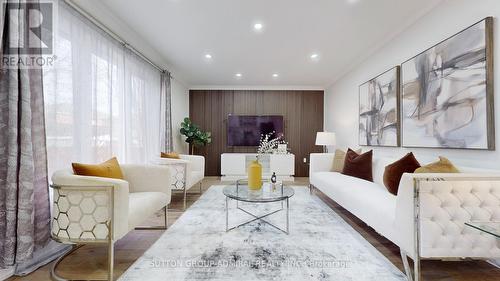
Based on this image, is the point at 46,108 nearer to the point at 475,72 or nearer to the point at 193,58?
the point at 193,58

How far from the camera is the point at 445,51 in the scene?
2236 millimetres

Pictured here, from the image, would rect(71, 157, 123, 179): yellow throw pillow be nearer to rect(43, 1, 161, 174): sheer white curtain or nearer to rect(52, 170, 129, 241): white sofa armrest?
rect(52, 170, 129, 241): white sofa armrest

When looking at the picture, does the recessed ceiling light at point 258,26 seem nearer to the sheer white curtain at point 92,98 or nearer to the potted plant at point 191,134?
the sheer white curtain at point 92,98

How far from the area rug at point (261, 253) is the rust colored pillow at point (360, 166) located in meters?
0.80

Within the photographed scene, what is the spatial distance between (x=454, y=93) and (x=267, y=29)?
215cm

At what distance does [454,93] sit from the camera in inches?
83.3

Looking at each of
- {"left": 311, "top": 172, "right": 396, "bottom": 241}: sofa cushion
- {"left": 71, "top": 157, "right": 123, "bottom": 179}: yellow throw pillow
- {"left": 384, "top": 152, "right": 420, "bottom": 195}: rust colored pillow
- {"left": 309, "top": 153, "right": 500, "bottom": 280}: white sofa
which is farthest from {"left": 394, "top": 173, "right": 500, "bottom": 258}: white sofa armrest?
{"left": 71, "top": 157, "right": 123, "bottom": 179}: yellow throw pillow

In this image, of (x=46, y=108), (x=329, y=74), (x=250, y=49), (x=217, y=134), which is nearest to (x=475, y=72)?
(x=250, y=49)

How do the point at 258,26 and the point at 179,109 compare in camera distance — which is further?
the point at 179,109

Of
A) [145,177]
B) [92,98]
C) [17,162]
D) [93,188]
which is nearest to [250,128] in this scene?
[145,177]

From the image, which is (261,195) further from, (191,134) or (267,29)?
(191,134)

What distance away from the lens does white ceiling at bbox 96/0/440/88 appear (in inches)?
96.7

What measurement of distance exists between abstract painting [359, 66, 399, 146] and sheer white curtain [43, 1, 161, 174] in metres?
3.69

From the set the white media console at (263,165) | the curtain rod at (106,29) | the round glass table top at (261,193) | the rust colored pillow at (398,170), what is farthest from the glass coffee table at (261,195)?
the white media console at (263,165)
